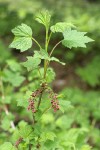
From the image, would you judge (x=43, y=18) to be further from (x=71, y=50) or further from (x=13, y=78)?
(x=71, y=50)

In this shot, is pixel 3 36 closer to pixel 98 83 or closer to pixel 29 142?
pixel 98 83

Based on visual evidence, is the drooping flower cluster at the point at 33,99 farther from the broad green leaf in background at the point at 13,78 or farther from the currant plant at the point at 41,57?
the broad green leaf in background at the point at 13,78

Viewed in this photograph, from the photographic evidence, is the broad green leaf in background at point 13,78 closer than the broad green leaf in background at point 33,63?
No

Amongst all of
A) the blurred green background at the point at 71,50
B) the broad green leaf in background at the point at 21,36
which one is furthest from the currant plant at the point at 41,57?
the blurred green background at the point at 71,50

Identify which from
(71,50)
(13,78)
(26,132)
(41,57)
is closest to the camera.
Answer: (41,57)

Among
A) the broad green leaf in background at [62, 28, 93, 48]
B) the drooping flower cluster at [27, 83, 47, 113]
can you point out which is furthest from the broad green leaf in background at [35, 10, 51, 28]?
the drooping flower cluster at [27, 83, 47, 113]

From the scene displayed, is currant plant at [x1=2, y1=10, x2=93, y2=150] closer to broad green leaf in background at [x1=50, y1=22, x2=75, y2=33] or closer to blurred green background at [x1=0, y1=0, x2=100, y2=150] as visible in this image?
broad green leaf in background at [x1=50, y1=22, x2=75, y2=33]

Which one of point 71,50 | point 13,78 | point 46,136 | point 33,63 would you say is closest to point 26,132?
point 46,136

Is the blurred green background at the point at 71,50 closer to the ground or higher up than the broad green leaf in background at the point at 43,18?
higher up

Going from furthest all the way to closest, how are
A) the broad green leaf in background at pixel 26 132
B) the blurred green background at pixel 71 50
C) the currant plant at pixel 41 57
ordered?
the blurred green background at pixel 71 50, the broad green leaf in background at pixel 26 132, the currant plant at pixel 41 57
